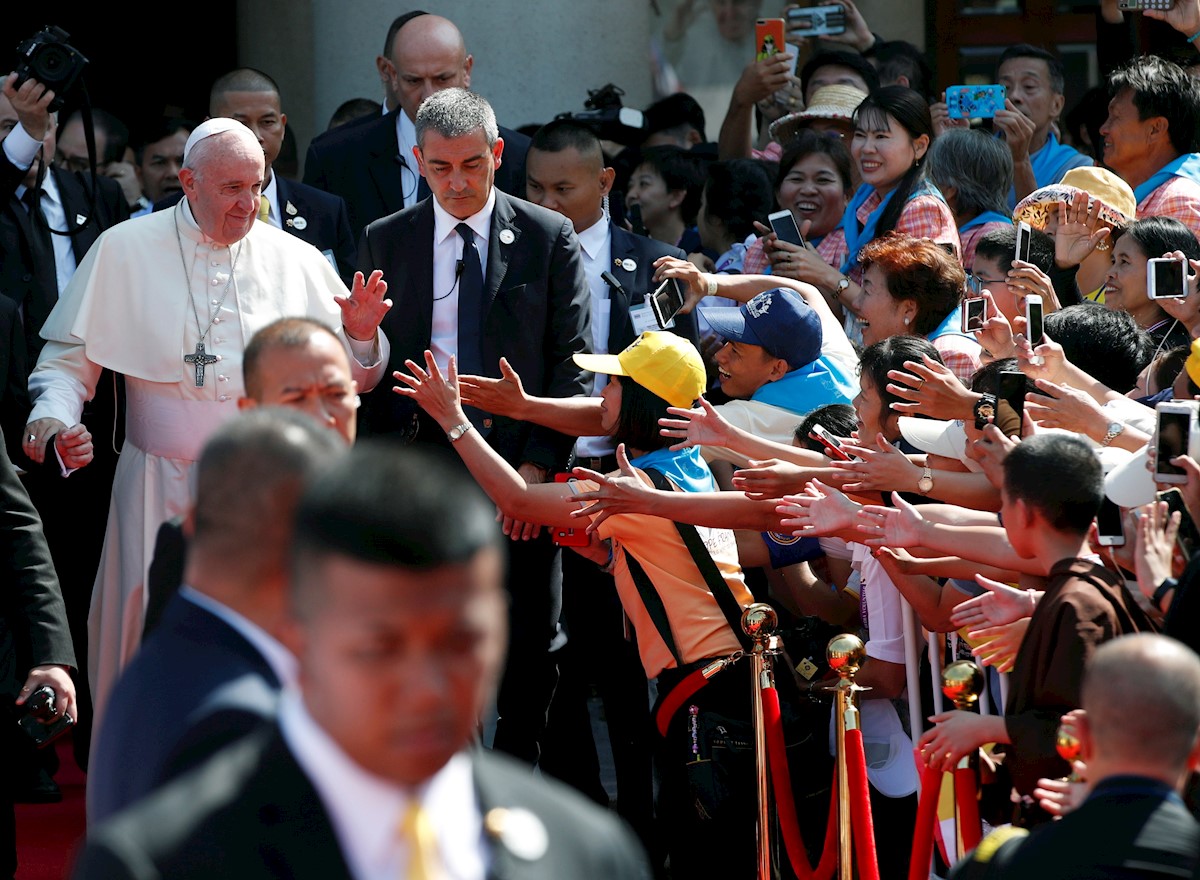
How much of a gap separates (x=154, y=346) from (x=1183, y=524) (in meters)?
2.83

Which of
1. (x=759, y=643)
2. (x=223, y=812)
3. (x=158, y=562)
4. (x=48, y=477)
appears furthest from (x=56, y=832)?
(x=223, y=812)

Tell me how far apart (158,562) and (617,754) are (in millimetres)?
2802

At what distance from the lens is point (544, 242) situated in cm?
520

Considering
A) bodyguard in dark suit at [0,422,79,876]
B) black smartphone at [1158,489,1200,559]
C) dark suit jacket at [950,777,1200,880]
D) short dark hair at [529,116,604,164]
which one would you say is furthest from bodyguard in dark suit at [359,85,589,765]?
dark suit jacket at [950,777,1200,880]

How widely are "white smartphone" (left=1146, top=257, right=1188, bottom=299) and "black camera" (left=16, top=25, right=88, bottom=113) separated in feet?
12.0

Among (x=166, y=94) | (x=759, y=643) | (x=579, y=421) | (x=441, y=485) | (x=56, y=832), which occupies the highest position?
(x=166, y=94)

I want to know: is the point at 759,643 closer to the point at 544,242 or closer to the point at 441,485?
the point at 544,242

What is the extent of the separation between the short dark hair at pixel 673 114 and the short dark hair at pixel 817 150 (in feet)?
5.57

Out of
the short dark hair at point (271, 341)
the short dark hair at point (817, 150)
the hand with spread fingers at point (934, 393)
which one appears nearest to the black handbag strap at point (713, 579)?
the hand with spread fingers at point (934, 393)

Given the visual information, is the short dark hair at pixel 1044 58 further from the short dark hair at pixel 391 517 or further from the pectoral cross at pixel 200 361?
the short dark hair at pixel 391 517

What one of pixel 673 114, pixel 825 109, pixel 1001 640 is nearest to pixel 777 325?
pixel 1001 640

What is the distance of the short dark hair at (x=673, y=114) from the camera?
8.38 metres

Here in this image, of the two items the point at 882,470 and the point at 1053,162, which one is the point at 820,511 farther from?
the point at 1053,162

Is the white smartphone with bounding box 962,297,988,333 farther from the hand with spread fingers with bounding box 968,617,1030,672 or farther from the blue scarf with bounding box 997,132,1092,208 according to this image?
the blue scarf with bounding box 997,132,1092,208
